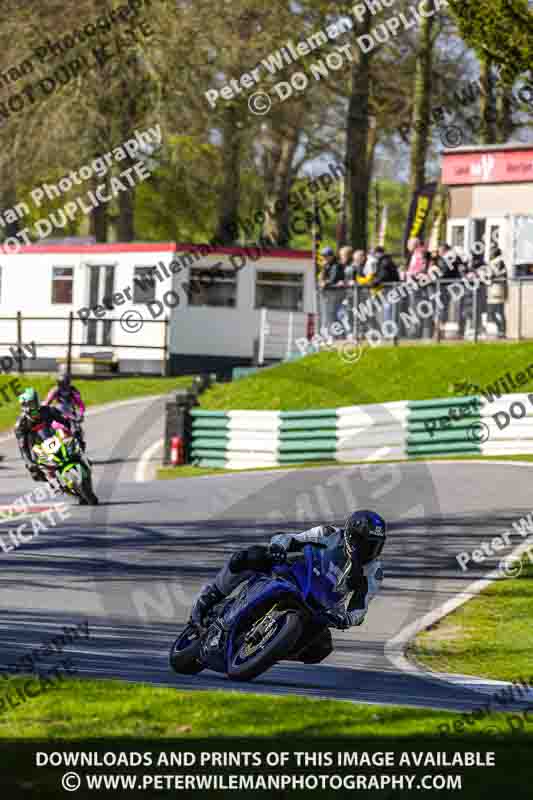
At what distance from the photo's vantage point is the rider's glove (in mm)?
8703

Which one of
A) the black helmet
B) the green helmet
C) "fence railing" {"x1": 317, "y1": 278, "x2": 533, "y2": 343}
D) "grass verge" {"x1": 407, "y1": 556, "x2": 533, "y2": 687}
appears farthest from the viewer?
"fence railing" {"x1": 317, "y1": 278, "x2": 533, "y2": 343}

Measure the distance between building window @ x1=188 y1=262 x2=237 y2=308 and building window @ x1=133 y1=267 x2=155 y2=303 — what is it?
977mm

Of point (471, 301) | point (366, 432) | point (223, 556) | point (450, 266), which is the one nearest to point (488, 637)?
point (223, 556)

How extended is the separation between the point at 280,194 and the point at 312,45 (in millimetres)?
10684

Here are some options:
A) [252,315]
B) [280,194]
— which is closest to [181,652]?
[252,315]

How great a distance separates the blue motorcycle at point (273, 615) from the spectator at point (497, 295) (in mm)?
16894

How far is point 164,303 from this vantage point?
3816cm

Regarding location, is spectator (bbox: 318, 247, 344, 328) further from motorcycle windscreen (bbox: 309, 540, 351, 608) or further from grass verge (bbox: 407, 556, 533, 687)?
motorcycle windscreen (bbox: 309, 540, 351, 608)

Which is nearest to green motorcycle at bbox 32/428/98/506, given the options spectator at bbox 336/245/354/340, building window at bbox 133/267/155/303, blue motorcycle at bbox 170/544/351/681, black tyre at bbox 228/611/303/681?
spectator at bbox 336/245/354/340

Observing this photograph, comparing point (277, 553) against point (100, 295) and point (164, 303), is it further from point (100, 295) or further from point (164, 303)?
point (100, 295)

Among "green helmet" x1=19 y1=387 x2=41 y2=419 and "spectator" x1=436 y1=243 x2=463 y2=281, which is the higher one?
"spectator" x1=436 y1=243 x2=463 y2=281

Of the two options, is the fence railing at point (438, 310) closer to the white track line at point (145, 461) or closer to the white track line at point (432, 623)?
the white track line at point (145, 461)

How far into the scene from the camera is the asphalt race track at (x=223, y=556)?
32.1 ft

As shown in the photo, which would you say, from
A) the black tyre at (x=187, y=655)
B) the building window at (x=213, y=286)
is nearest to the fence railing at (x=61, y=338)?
the building window at (x=213, y=286)
